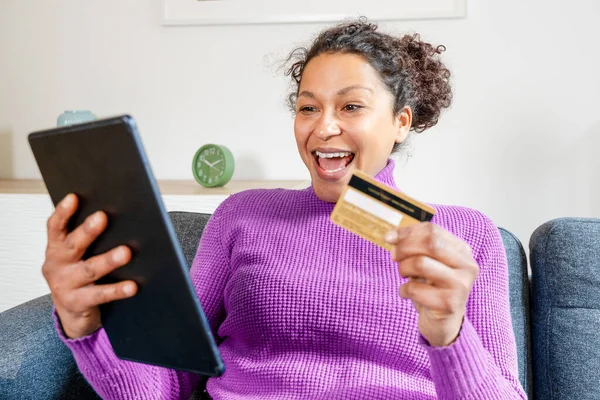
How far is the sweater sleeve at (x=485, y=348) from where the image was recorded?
0.87 metres

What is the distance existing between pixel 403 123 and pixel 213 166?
2.67 ft

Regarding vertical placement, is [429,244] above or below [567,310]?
above

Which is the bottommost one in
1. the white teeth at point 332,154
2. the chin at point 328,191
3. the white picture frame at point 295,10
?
the chin at point 328,191

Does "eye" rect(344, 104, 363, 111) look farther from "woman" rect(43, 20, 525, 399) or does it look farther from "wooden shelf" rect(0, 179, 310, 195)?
"wooden shelf" rect(0, 179, 310, 195)

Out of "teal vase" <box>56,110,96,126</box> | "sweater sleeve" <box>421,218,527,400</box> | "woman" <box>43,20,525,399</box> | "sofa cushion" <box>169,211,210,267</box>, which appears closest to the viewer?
"sweater sleeve" <box>421,218,527,400</box>

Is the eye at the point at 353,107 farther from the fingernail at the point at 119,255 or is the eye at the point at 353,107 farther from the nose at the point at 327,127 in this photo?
the fingernail at the point at 119,255

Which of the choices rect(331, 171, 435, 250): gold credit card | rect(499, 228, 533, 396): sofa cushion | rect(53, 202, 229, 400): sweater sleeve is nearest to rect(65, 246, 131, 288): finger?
rect(53, 202, 229, 400): sweater sleeve

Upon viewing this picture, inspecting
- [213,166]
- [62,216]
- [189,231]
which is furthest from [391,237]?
[213,166]

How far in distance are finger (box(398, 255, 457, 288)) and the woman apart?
Result: 11 cm

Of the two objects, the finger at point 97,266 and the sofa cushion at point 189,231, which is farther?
the sofa cushion at point 189,231

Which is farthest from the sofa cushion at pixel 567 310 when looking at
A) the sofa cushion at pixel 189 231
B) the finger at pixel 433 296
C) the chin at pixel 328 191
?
the sofa cushion at pixel 189 231

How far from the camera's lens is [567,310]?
4.28 ft

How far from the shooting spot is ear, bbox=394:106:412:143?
1.28 m

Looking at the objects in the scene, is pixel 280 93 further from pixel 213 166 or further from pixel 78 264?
pixel 78 264
